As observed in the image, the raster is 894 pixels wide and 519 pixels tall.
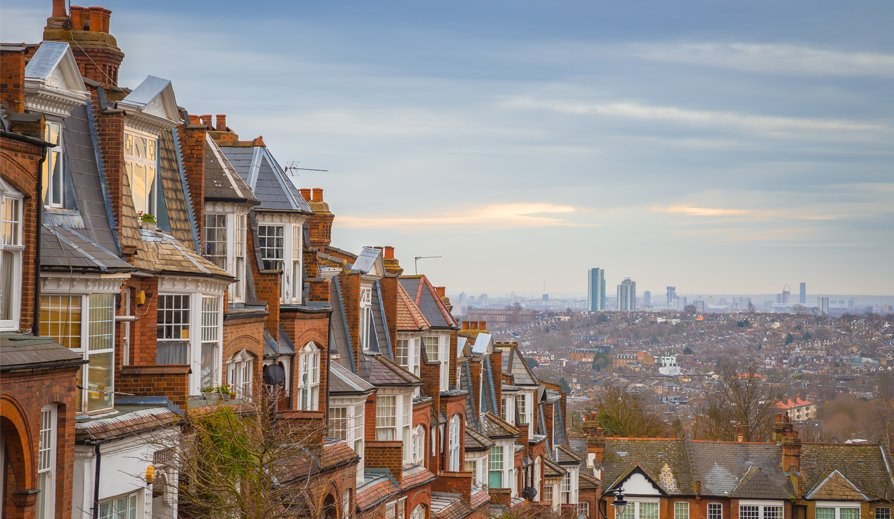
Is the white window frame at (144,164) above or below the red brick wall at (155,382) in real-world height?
above

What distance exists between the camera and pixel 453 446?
162 ft

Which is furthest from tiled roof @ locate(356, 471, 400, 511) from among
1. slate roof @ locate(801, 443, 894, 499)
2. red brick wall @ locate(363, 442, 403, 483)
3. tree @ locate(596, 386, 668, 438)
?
tree @ locate(596, 386, 668, 438)

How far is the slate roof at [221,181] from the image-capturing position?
30.4 metres

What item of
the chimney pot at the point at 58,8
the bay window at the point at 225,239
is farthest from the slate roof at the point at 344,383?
the chimney pot at the point at 58,8

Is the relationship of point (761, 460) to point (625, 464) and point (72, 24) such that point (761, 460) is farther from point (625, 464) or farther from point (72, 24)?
point (72, 24)

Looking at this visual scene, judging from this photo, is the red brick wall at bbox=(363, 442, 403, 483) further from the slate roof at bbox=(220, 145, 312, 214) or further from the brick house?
the brick house

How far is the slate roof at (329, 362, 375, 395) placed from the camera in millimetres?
37281

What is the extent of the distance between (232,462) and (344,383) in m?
13.5

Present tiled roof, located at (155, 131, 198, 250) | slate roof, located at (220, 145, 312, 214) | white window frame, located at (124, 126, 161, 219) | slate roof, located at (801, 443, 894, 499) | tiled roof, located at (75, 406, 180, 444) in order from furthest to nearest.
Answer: slate roof, located at (801, 443, 894, 499) → slate roof, located at (220, 145, 312, 214) → tiled roof, located at (155, 131, 198, 250) → white window frame, located at (124, 126, 161, 219) → tiled roof, located at (75, 406, 180, 444)

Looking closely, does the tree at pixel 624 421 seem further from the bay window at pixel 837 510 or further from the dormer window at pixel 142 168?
the dormer window at pixel 142 168

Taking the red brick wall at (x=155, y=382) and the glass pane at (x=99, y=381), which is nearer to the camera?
the glass pane at (x=99, y=381)

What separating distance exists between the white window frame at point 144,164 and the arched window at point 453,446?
22.8m

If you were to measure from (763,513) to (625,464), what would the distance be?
8635 mm

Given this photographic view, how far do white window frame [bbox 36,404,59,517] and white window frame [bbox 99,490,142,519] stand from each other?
4.53ft
